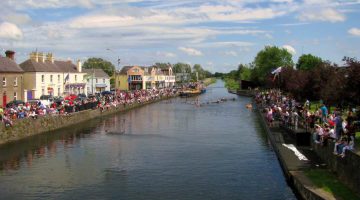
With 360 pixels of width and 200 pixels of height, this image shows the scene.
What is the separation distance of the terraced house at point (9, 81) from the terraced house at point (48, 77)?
6463 mm

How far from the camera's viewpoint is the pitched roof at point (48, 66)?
74562 millimetres

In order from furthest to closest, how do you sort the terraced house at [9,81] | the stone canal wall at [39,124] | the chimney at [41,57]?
the chimney at [41,57], the terraced house at [9,81], the stone canal wall at [39,124]

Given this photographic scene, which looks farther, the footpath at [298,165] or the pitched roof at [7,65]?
the pitched roof at [7,65]

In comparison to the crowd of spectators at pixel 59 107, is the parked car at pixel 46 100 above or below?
above

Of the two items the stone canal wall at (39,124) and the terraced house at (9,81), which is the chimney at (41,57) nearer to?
the terraced house at (9,81)

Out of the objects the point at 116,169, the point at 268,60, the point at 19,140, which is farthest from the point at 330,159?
the point at 268,60

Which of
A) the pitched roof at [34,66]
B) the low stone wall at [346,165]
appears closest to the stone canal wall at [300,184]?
the low stone wall at [346,165]

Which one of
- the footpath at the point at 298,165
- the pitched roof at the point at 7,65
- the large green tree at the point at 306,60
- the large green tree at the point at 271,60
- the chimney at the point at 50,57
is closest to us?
the footpath at the point at 298,165

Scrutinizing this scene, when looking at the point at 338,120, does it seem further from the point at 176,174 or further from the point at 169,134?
the point at 169,134

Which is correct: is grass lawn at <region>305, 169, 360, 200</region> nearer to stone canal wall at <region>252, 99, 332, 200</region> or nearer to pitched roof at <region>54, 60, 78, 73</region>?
stone canal wall at <region>252, 99, 332, 200</region>

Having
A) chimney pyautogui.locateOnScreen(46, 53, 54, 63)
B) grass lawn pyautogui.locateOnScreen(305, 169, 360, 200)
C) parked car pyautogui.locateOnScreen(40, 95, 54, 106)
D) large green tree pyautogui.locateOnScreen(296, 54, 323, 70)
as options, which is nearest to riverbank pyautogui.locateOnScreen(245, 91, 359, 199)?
grass lawn pyautogui.locateOnScreen(305, 169, 360, 200)

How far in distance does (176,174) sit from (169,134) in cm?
1837

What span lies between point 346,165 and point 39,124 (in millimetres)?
32192

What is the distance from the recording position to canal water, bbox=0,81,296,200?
23.9 meters
